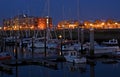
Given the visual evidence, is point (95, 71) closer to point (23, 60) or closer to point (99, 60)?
point (99, 60)

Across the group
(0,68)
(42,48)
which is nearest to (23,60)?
(0,68)

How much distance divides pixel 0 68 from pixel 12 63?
3.52m

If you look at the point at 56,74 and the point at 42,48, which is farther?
the point at 42,48

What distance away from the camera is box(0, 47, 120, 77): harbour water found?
34.8 meters

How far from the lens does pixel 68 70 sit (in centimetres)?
3703

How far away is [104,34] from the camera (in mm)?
95812

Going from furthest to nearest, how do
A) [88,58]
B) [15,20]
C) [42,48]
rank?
[15,20]
[42,48]
[88,58]

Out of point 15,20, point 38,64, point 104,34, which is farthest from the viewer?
point 15,20

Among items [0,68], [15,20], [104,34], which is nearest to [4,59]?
[0,68]

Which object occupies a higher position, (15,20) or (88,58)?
(15,20)

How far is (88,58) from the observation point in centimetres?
4250

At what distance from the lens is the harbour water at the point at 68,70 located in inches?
1369

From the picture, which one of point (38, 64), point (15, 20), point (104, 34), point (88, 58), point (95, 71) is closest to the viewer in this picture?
point (95, 71)

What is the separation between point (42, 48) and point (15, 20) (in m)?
48.0
